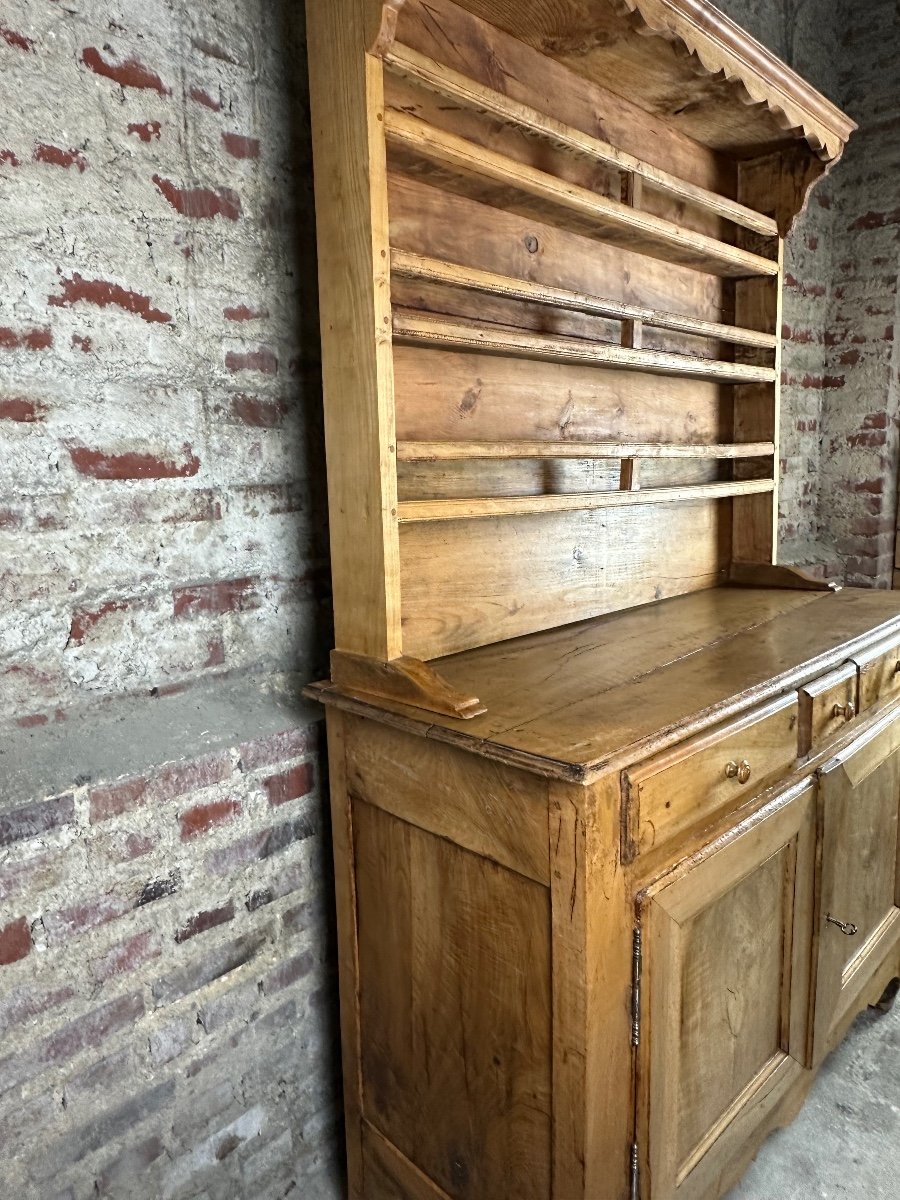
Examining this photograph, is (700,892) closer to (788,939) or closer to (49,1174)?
(788,939)

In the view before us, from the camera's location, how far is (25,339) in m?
1.15

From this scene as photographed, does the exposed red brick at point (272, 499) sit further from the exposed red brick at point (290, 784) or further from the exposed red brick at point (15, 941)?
the exposed red brick at point (15, 941)

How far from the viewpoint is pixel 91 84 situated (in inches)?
→ 46.8

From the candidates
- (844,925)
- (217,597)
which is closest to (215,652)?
(217,597)

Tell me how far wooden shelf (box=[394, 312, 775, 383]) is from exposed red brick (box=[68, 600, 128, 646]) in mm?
626

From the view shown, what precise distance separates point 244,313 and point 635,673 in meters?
0.93

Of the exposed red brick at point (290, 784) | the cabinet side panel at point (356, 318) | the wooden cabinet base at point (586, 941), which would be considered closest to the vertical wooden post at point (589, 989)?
the wooden cabinet base at point (586, 941)

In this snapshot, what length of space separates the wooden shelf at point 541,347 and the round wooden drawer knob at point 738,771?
84cm

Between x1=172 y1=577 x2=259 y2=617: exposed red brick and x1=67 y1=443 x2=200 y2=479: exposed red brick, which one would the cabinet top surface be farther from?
x1=67 y1=443 x2=200 y2=479: exposed red brick

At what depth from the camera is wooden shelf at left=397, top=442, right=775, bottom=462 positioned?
1.36 m

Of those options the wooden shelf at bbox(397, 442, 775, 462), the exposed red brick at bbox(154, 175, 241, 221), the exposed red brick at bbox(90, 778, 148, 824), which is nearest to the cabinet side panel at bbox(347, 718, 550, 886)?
the exposed red brick at bbox(90, 778, 148, 824)

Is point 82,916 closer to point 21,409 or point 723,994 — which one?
point 21,409

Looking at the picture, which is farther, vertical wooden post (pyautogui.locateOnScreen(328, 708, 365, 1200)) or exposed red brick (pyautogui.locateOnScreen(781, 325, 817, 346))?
exposed red brick (pyautogui.locateOnScreen(781, 325, 817, 346))

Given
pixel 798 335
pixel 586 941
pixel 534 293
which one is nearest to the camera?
pixel 586 941
